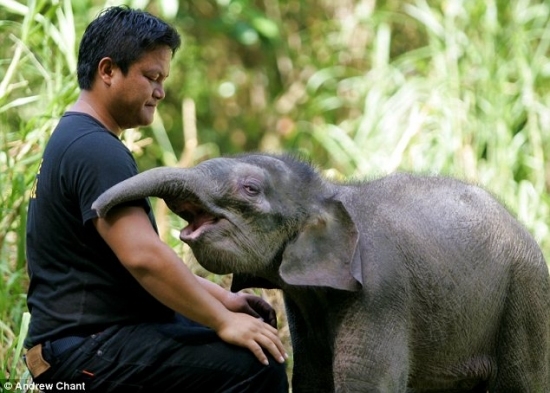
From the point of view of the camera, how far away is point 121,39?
4.16m

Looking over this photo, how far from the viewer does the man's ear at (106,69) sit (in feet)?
13.6

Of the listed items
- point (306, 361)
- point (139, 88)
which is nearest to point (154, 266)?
point (139, 88)

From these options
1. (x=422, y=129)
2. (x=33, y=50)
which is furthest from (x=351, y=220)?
(x=422, y=129)

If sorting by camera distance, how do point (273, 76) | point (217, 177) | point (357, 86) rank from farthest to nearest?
point (273, 76) < point (357, 86) < point (217, 177)

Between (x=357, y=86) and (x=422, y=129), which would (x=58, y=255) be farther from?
(x=357, y=86)

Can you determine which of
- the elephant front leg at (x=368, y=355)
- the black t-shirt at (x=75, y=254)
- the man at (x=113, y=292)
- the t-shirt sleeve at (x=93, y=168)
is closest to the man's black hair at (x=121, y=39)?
the man at (x=113, y=292)

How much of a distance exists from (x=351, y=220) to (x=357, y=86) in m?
5.57

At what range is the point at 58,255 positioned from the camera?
411 cm

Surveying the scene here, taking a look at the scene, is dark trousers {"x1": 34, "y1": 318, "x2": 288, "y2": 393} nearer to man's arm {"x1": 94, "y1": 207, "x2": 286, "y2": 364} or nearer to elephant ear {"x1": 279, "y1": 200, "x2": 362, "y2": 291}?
man's arm {"x1": 94, "y1": 207, "x2": 286, "y2": 364}

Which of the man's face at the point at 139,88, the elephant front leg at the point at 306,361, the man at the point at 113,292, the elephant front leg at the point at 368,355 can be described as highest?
the man's face at the point at 139,88

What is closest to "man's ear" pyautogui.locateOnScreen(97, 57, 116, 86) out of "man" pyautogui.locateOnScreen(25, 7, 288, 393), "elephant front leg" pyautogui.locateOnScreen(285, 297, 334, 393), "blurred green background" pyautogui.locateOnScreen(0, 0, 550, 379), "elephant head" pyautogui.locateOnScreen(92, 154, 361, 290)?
"man" pyautogui.locateOnScreen(25, 7, 288, 393)

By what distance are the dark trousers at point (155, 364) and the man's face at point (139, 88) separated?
2.66ft

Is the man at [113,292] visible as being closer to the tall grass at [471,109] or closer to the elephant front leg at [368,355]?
the elephant front leg at [368,355]

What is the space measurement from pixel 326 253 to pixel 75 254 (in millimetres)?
918
